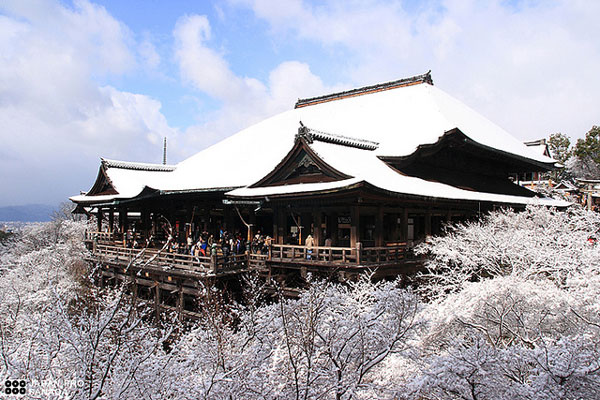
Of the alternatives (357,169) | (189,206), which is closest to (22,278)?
(189,206)

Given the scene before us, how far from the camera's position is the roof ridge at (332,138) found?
56.2 ft

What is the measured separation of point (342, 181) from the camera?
50.5 ft

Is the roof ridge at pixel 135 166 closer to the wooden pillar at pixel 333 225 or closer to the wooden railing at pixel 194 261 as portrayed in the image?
the wooden railing at pixel 194 261

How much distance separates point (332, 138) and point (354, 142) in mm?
1724

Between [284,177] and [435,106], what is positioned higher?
[435,106]

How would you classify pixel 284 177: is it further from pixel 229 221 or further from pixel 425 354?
pixel 425 354

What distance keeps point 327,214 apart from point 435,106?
10608 millimetres

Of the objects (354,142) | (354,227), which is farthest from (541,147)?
(354,227)

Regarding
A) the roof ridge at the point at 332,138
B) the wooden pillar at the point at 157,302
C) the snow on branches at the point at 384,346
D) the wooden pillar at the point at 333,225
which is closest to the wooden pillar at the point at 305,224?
the wooden pillar at the point at 333,225

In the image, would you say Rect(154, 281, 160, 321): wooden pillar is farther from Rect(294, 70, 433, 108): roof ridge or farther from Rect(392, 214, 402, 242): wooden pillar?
Rect(294, 70, 433, 108): roof ridge

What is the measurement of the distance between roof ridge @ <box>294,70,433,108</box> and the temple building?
0.08 metres

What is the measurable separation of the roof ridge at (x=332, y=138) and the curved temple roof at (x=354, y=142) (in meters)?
0.05

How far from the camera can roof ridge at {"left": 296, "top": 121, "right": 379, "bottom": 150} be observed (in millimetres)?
17125

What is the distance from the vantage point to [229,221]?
22.0 m
